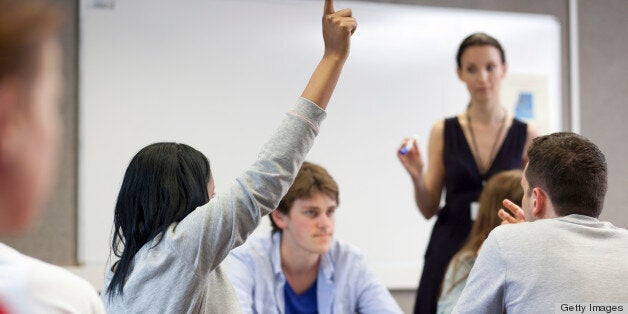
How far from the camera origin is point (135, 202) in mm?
1483

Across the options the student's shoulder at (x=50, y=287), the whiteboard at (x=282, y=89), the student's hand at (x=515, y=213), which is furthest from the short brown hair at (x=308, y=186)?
the student's shoulder at (x=50, y=287)

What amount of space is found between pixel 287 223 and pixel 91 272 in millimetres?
1180

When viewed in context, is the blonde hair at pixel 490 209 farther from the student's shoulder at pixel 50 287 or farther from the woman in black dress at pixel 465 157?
the student's shoulder at pixel 50 287

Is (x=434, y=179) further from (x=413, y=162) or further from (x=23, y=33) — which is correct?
(x=23, y=33)

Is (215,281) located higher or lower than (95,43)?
lower

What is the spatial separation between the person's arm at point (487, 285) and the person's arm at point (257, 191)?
446 millimetres

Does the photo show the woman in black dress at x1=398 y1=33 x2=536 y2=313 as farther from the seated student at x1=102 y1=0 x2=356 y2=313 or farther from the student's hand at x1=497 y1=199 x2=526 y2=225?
the seated student at x1=102 y1=0 x2=356 y2=313

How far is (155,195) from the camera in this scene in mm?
1453

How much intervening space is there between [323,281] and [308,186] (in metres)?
0.32

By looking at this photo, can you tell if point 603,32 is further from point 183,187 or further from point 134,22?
point 183,187

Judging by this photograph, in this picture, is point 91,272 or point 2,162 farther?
point 91,272

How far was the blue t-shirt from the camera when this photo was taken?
99.3 inches

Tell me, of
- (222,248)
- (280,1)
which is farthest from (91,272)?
(222,248)

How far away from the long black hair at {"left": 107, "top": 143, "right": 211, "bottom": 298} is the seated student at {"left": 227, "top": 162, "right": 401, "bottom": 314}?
99 cm
